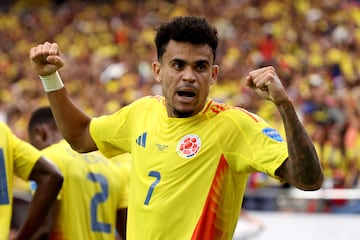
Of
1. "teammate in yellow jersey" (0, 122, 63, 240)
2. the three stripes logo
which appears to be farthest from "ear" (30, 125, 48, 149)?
the three stripes logo

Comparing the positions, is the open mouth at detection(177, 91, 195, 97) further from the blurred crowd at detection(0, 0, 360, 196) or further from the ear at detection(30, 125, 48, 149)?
the blurred crowd at detection(0, 0, 360, 196)

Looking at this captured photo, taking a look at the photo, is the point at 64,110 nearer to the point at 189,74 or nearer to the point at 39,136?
the point at 189,74

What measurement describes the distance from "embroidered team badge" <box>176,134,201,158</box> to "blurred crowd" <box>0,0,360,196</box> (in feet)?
19.4

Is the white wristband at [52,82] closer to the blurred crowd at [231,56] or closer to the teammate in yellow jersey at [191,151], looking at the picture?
the teammate in yellow jersey at [191,151]

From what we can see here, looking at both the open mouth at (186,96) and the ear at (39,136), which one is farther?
the ear at (39,136)

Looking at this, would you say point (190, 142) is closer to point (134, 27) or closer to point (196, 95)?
point (196, 95)

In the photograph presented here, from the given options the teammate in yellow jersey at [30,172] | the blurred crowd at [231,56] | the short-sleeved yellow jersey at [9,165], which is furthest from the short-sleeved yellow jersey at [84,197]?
the blurred crowd at [231,56]

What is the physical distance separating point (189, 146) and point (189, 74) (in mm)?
370

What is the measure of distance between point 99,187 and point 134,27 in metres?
14.8

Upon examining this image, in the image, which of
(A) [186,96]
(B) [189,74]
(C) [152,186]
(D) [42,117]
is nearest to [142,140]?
(C) [152,186]

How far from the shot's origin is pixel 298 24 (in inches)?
671

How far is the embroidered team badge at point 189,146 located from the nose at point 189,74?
30 centimetres

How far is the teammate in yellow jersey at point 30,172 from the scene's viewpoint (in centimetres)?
557

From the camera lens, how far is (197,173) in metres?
4.57
